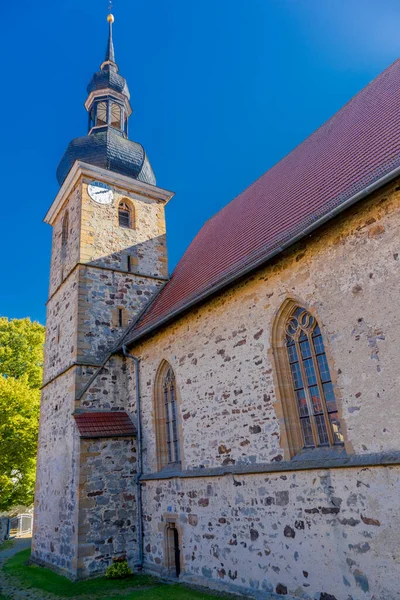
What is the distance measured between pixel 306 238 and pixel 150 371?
18.0 feet

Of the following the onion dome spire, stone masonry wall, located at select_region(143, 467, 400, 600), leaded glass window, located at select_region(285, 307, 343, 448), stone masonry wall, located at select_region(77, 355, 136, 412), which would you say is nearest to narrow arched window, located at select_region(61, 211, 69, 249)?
the onion dome spire

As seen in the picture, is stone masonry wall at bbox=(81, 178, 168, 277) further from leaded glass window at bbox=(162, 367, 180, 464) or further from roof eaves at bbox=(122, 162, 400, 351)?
leaded glass window at bbox=(162, 367, 180, 464)

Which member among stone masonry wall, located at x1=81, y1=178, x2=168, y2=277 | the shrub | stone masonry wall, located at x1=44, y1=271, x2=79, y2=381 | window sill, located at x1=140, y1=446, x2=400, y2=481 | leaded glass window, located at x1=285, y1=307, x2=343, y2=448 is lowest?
the shrub

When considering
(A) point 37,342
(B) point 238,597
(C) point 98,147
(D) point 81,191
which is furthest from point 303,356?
(A) point 37,342

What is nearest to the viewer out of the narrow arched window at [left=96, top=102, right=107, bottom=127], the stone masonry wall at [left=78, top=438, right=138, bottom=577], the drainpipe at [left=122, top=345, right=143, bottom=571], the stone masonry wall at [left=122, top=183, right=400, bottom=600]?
the stone masonry wall at [left=122, top=183, right=400, bottom=600]

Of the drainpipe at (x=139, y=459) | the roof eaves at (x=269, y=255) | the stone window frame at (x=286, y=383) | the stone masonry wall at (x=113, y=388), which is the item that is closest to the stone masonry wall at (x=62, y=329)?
the stone masonry wall at (x=113, y=388)

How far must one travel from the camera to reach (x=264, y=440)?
279 inches

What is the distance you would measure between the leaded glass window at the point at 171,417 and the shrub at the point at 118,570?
230 cm

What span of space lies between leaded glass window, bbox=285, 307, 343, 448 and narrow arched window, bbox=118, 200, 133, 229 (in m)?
8.67

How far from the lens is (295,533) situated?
6250 mm

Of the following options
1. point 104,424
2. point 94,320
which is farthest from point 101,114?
point 104,424

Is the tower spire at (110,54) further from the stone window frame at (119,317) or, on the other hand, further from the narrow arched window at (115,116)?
the stone window frame at (119,317)

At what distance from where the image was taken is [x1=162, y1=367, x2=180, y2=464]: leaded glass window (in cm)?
973

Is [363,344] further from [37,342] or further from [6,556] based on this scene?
[37,342]
